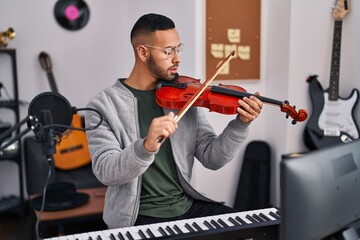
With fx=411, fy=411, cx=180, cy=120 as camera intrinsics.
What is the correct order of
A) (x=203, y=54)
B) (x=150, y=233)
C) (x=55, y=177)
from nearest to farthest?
(x=150, y=233) < (x=203, y=54) < (x=55, y=177)

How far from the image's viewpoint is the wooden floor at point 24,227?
2.90 meters

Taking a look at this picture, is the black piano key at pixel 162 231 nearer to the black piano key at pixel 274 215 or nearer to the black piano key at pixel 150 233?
the black piano key at pixel 150 233

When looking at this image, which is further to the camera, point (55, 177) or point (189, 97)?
point (55, 177)

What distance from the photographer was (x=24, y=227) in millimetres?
3127

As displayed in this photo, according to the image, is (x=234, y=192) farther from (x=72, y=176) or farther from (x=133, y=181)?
(x=133, y=181)

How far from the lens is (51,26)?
3695 mm

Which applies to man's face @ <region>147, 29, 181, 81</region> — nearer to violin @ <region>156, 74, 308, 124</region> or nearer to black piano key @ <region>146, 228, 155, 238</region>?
violin @ <region>156, 74, 308, 124</region>

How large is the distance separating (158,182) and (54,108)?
2.43 ft

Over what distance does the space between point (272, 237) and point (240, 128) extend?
0.45m

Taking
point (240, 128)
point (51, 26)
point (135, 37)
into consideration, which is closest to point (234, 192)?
point (240, 128)

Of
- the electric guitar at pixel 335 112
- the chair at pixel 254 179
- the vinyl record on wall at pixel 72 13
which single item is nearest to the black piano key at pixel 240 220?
the electric guitar at pixel 335 112

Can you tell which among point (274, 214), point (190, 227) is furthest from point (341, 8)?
point (190, 227)

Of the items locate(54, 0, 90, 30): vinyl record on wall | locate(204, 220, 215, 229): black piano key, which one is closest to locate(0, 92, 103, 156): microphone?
locate(204, 220, 215, 229): black piano key

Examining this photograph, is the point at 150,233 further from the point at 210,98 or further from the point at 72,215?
the point at 72,215
